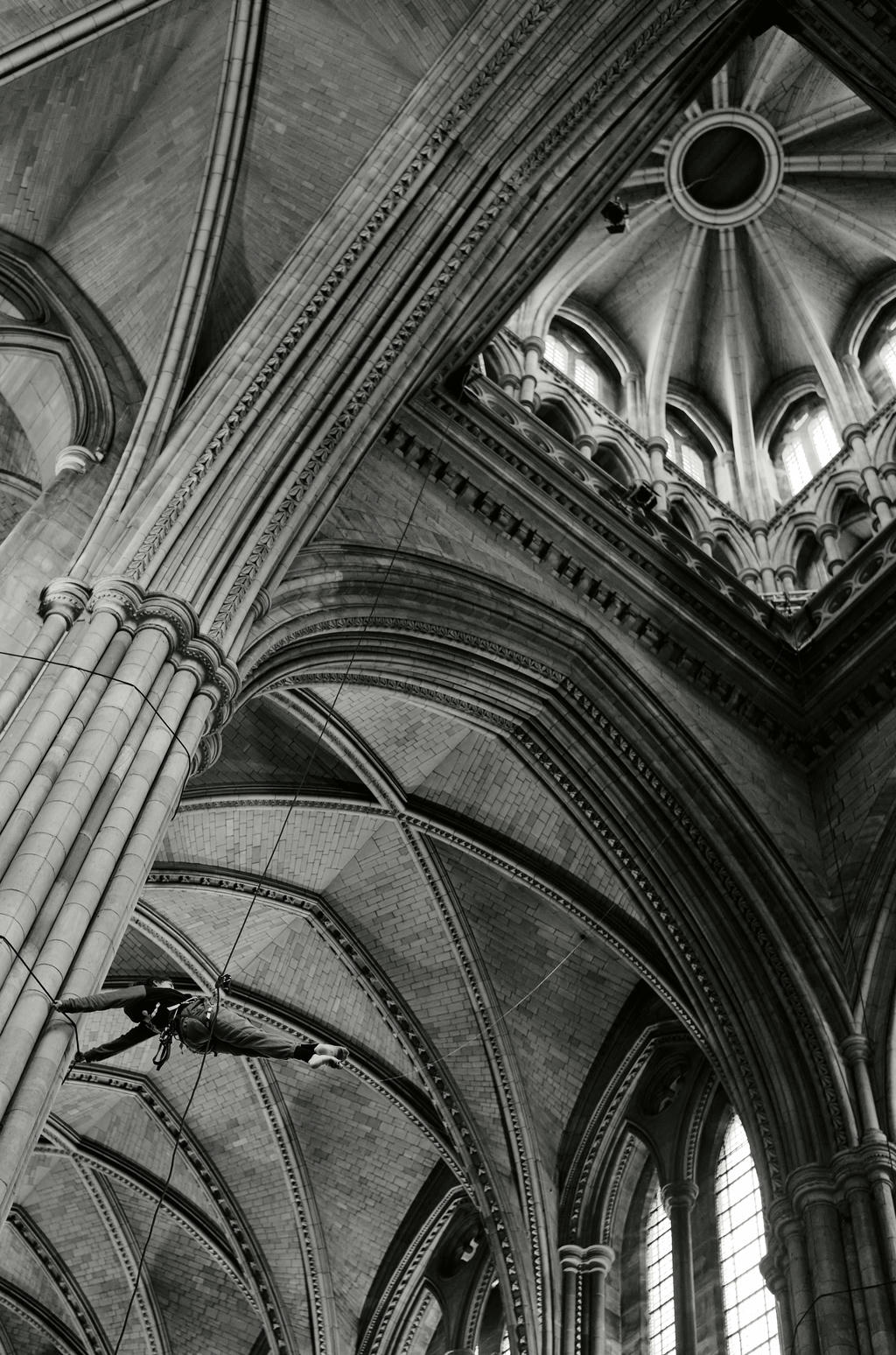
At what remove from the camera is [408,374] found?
12867 mm

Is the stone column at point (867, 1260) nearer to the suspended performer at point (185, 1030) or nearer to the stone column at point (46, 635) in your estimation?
the suspended performer at point (185, 1030)

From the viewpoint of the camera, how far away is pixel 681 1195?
1483 centimetres

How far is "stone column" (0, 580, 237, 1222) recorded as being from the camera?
7.45 meters

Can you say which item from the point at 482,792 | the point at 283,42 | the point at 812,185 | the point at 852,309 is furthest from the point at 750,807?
the point at 812,185

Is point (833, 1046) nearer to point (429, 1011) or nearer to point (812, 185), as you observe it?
point (429, 1011)

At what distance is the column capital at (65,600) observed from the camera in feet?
32.5

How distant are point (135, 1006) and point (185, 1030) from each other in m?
0.45

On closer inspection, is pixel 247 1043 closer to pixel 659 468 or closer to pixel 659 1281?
pixel 659 1281

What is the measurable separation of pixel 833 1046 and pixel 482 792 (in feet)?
15.4

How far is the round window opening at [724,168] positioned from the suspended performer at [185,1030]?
57.1 ft

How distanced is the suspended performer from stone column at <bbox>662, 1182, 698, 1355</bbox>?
7149mm

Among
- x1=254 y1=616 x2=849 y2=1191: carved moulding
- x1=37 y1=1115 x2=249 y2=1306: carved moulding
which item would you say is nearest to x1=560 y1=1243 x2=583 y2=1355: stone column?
x1=254 y1=616 x2=849 y2=1191: carved moulding

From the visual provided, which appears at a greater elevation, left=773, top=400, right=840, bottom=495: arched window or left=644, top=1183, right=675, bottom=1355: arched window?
left=773, top=400, right=840, bottom=495: arched window

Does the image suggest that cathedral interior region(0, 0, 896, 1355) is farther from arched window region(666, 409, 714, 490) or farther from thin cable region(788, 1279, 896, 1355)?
arched window region(666, 409, 714, 490)
